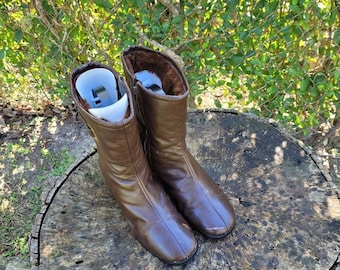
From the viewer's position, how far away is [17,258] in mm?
1559

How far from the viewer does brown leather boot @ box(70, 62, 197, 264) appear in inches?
34.5

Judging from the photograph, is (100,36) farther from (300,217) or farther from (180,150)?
(300,217)

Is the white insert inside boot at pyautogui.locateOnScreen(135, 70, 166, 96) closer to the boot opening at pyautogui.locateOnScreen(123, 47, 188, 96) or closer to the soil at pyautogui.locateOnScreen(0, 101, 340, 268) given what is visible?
the boot opening at pyautogui.locateOnScreen(123, 47, 188, 96)

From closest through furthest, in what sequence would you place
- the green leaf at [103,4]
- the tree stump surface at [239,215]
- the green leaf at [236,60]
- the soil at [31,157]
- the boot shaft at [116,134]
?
the boot shaft at [116,134]
the tree stump surface at [239,215]
the green leaf at [103,4]
the green leaf at [236,60]
the soil at [31,157]

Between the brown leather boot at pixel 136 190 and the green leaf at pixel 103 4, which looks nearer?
the brown leather boot at pixel 136 190

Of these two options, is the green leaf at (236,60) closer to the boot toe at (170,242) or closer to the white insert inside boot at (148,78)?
the white insert inside boot at (148,78)

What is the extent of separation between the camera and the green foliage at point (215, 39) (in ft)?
A: 4.38

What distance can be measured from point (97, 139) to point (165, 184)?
280 millimetres

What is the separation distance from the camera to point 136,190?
990mm

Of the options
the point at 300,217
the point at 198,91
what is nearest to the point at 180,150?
the point at 300,217

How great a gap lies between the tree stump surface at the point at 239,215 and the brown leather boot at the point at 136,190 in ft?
0.14

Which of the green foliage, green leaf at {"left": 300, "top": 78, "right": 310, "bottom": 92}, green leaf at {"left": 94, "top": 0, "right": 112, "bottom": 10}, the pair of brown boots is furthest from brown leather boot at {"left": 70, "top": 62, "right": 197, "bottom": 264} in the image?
green leaf at {"left": 300, "top": 78, "right": 310, "bottom": 92}

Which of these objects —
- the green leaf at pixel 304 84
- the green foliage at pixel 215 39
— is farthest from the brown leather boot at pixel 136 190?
the green leaf at pixel 304 84

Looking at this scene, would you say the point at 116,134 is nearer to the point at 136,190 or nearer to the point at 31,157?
the point at 136,190
